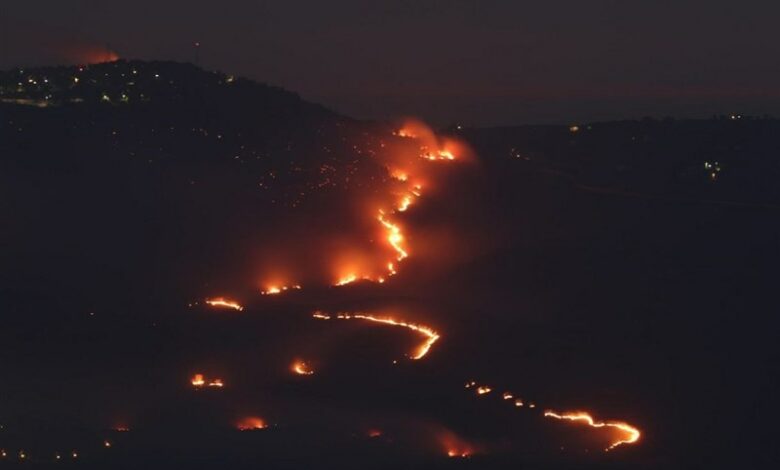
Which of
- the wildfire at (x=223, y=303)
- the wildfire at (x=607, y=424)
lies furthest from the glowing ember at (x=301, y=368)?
the wildfire at (x=607, y=424)

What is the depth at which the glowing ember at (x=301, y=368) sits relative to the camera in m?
21.1

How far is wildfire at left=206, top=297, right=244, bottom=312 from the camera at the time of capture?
25484 mm

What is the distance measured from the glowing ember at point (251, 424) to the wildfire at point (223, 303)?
7.26 meters

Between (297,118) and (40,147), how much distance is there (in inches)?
423

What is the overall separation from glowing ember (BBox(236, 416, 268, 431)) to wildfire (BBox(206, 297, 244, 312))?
7264 millimetres

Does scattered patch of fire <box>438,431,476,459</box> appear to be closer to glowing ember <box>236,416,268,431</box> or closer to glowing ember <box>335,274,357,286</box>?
glowing ember <box>236,416,268,431</box>

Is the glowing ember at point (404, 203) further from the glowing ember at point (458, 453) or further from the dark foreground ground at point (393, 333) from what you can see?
the glowing ember at point (458, 453)

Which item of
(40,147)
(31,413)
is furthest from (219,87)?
(31,413)

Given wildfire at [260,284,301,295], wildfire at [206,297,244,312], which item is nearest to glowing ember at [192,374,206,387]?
wildfire at [206,297,244,312]

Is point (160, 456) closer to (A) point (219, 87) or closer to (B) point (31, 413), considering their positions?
(B) point (31, 413)

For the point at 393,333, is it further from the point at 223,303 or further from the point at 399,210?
the point at 399,210

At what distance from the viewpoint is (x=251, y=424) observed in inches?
701

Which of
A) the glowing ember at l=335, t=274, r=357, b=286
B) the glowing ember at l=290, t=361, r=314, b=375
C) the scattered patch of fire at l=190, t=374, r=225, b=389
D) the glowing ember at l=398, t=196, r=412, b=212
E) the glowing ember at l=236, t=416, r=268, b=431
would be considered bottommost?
the glowing ember at l=236, t=416, r=268, b=431

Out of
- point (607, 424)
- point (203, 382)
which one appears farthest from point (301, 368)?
point (607, 424)
